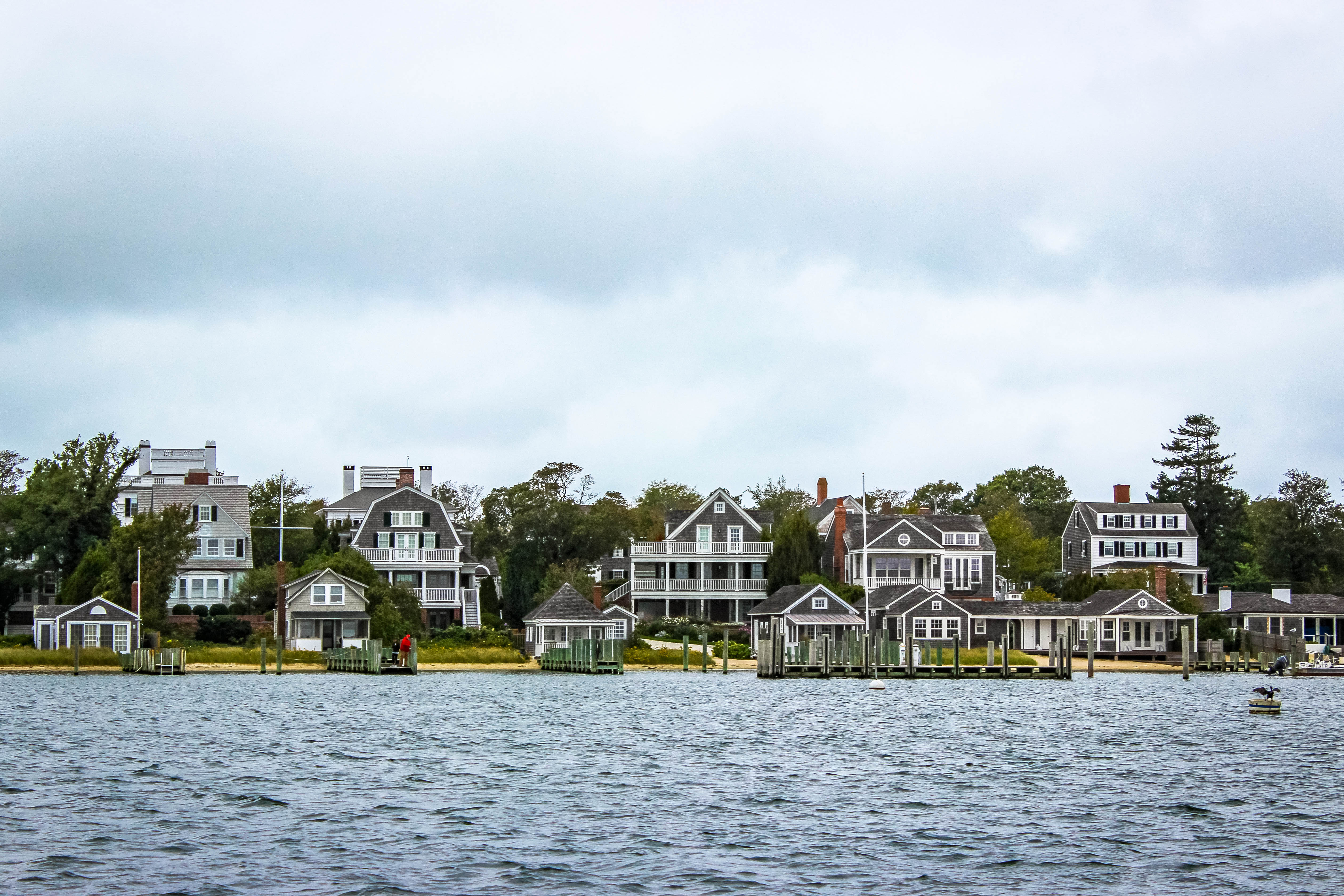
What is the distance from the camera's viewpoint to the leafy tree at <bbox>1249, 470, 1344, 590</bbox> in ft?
382

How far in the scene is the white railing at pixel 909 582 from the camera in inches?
4072

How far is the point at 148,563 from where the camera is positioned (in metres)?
84.1

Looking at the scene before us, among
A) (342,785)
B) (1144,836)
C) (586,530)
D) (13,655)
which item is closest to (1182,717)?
(1144,836)

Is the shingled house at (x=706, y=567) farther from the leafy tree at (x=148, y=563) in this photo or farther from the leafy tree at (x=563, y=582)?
the leafy tree at (x=148, y=563)

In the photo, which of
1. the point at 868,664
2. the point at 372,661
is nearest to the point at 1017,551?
the point at 868,664

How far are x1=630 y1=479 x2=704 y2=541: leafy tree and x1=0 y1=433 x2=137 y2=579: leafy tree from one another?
43807mm

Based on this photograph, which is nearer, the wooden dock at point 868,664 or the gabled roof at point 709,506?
the wooden dock at point 868,664

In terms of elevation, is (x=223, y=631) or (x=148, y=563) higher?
(x=148, y=563)

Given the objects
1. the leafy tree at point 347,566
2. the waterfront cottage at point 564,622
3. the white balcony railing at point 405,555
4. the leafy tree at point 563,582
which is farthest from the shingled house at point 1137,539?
the leafy tree at point 347,566

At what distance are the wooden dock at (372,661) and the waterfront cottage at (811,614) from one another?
2231 cm

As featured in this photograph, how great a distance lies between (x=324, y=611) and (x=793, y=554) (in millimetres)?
31282

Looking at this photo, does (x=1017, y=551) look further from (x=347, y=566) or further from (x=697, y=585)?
(x=347, y=566)

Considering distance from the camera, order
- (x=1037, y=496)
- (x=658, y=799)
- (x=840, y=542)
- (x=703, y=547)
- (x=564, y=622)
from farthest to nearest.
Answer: (x=1037, y=496), (x=840, y=542), (x=703, y=547), (x=564, y=622), (x=658, y=799)

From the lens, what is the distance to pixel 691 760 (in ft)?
130
